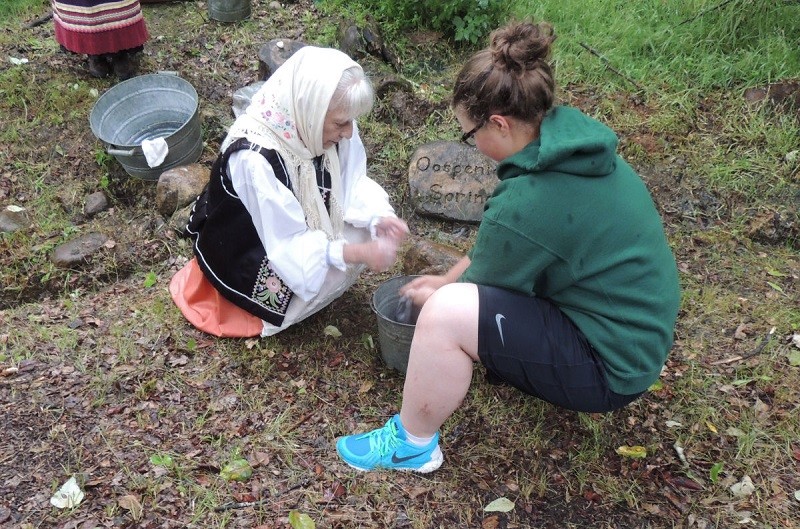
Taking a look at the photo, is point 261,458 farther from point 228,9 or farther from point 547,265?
point 228,9

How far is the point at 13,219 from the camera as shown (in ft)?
14.5

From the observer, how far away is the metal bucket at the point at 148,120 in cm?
436

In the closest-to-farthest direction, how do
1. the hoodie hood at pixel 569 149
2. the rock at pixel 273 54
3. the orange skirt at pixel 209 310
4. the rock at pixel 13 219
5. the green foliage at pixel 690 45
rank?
the hoodie hood at pixel 569 149, the orange skirt at pixel 209 310, the rock at pixel 13 219, the green foliage at pixel 690 45, the rock at pixel 273 54

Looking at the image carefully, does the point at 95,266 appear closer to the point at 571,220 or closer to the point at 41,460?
the point at 41,460

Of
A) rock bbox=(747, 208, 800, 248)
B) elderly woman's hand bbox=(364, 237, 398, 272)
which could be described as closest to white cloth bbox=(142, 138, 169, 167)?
elderly woman's hand bbox=(364, 237, 398, 272)

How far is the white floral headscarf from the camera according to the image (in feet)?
8.39

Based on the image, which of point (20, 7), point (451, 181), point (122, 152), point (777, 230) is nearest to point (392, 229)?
point (451, 181)

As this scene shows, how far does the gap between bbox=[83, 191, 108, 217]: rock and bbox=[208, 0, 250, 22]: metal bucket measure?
7.50 ft

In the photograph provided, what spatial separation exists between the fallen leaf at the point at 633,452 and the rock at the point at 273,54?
3808 millimetres

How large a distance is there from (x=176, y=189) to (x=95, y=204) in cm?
71

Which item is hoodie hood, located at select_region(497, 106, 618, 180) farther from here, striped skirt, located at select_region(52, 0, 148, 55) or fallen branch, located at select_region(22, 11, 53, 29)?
fallen branch, located at select_region(22, 11, 53, 29)

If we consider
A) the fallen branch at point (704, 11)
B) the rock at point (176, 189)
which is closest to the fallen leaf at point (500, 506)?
the rock at point (176, 189)

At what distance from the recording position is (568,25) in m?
5.34

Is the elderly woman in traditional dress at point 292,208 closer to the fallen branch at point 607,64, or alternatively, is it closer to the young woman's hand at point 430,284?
the young woman's hand at point 430,284
